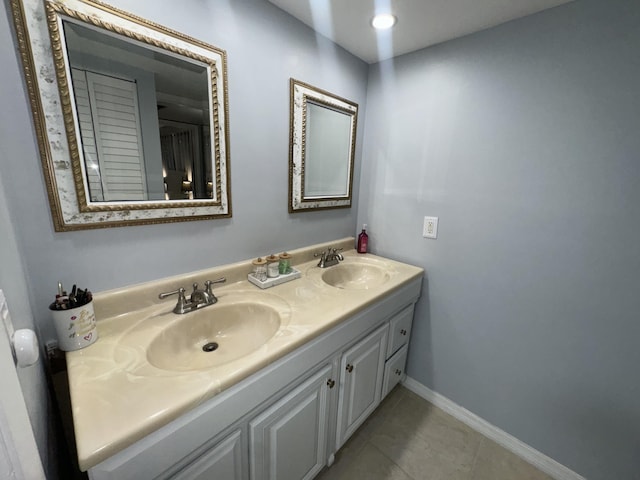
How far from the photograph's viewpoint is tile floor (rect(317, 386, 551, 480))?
4.14 feet

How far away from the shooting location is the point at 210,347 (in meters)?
0.99

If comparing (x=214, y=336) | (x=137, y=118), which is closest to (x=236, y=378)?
(x=214, y=336)

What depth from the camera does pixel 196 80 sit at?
1.00 m

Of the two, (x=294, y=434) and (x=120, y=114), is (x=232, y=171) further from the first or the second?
(x=294, y=434)

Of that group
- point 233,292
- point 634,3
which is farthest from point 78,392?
point 634,3

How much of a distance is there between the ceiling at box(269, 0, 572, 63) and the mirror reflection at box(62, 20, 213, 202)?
0.61m

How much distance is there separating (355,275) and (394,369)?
61 cm

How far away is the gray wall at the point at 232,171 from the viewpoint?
75 cm

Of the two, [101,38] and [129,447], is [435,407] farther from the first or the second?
[101,38]

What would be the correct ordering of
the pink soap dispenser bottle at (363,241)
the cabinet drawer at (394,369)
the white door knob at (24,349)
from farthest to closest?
the pink soap dispenser bottle at (363,241) < the cabinet drawer at (394,369) < the white door knob at (24,349)

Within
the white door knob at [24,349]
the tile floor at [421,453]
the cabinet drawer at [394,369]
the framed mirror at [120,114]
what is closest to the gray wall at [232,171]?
the framed mirror at [120,114]

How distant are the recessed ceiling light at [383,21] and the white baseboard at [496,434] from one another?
2.08 meters

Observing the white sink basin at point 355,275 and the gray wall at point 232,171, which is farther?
the white sink basin at point 355,275

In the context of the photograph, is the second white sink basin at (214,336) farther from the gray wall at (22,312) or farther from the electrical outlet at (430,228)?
the electrical outlet at (430,228)
